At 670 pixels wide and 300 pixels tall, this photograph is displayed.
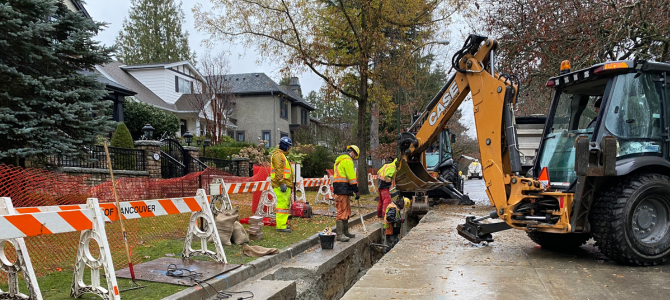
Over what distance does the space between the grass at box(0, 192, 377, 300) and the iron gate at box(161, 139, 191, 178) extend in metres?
4.45

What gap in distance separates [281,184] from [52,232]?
195 inches

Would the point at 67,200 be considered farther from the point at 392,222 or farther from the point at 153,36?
the point at 153,36

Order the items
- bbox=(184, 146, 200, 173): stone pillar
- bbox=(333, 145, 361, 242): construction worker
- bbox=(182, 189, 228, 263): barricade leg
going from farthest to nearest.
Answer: bbox=(184, 146, 200, 173): stone pillar, bbox=(333, 145, 361, 242): construction worker, bbox=(182, 189, 228, 263): barricade leg

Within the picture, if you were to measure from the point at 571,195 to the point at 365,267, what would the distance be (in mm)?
4674

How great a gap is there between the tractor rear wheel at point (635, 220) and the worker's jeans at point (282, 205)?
534 cm

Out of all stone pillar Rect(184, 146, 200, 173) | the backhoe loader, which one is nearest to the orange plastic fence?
the backhoe loader

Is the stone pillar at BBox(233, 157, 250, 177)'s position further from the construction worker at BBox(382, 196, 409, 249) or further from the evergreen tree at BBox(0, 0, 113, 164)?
the construction worker at BBox(382, 196, 409, 249)

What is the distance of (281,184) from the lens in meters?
8.87

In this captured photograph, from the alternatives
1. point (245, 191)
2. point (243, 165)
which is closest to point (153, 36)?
point (243, 165)

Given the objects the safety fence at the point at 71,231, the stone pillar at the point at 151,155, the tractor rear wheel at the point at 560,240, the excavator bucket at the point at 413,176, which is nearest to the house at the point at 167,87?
the stone pillar at the point at 151,155

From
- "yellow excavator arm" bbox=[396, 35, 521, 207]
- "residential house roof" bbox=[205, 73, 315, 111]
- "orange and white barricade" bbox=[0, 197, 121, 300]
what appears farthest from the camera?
"residential house roof" bbox=[205, 73, 315, 111]

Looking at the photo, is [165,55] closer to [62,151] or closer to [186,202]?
[62,151]

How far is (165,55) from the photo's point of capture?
43.8 metres

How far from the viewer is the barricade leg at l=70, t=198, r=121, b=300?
14.2 feet
